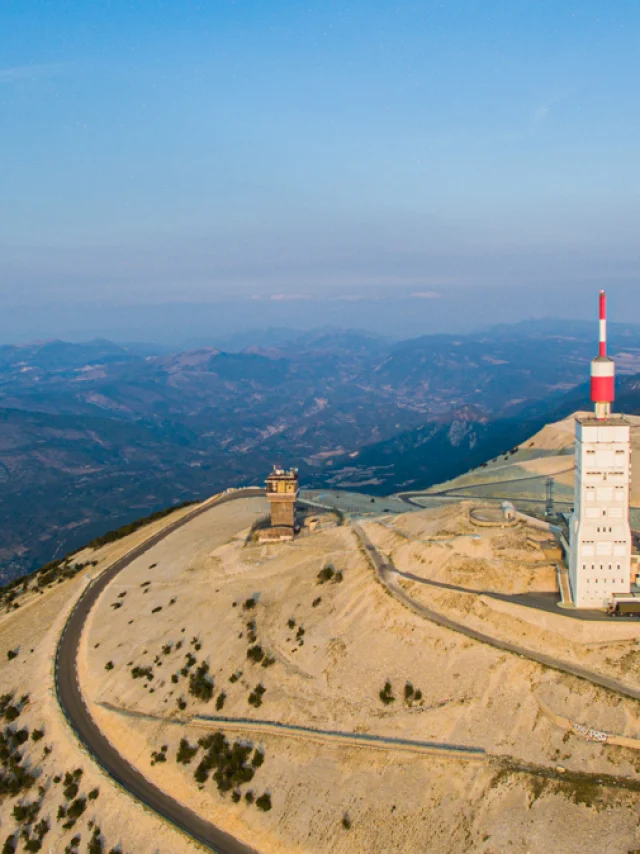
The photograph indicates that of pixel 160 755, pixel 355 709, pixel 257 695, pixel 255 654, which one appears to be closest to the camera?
pixel 355 709

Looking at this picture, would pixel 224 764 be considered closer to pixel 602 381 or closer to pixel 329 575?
pixel 329 575

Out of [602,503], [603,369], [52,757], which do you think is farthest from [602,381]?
[52,757]

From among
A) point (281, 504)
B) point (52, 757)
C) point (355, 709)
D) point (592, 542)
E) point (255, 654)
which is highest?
point (592, 542)

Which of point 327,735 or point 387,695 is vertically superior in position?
point 387,695

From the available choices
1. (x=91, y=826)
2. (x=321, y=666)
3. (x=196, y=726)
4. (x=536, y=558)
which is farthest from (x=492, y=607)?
(x=91, y=826)

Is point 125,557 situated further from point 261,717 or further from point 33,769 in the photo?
point 261,717

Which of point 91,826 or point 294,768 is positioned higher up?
point 294,768

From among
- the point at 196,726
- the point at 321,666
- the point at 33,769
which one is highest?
the point at 321,666
